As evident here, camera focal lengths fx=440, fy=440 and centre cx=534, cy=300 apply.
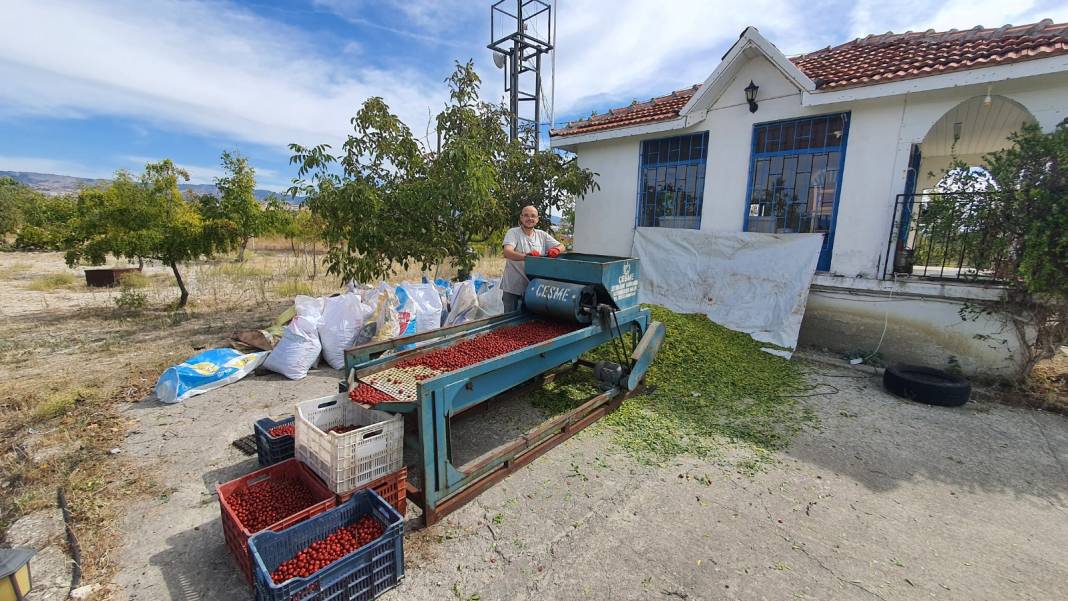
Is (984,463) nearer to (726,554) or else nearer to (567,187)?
A: (726,554)

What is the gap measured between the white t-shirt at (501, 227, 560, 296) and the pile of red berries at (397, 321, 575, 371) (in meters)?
0.53

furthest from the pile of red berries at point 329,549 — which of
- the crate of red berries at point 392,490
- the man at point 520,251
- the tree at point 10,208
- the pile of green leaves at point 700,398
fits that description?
the tree at point 10,208

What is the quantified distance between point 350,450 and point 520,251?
9.96 ft

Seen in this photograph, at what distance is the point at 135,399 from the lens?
4.59 metres

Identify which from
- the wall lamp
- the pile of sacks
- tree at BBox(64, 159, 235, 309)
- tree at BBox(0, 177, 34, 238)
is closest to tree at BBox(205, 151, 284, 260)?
tree at BBox(64, 159, 235, 309)

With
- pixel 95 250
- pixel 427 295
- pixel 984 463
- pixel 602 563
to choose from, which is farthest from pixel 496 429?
pixel 95 250

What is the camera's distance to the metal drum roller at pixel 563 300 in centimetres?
414

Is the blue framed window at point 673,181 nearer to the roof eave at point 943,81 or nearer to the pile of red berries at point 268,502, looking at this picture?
the roof eave at point 943,81

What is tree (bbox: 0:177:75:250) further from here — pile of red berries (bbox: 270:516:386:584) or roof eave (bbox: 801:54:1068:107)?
roof eave (bbox: 801:54:1068:107)

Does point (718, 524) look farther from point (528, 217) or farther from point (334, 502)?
point (528, 217)

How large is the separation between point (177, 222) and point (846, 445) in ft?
33.8

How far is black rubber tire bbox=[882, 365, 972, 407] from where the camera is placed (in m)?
4.71

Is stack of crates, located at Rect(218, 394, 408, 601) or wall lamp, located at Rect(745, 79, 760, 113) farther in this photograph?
wall lamp, located at Rect(745, 79, 760, 113)

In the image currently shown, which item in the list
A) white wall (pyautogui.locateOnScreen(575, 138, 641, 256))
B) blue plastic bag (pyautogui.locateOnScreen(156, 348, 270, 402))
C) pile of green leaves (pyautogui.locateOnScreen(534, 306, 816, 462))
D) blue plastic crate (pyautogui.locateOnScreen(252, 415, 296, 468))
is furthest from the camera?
white wall (pyautogui.locateOnScreen(575, 138, 641, 256))
